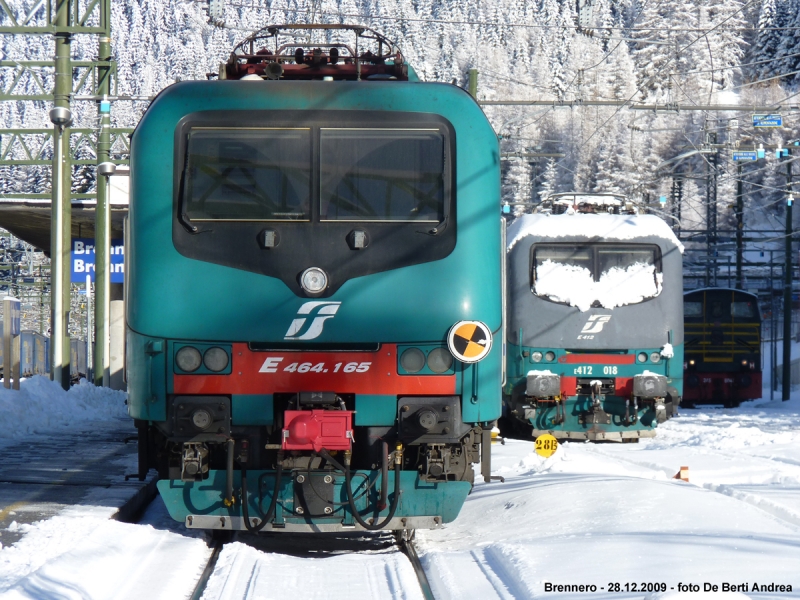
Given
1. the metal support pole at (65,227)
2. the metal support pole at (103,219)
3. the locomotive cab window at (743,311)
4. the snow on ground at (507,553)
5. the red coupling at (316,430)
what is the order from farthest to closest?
the locomotive cab window at (743,311), the metal support pole at (103,219), the metal support pole at (65,227), the red coupling at (316,430), the snow on ground at (507,553)

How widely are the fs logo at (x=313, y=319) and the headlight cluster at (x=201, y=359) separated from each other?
16.7 inches

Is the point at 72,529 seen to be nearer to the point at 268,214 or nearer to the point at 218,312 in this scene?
the point at 218,312

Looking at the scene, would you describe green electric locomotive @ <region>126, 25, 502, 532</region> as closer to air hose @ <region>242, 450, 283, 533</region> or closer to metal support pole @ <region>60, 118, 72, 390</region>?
air hose @ <region>242, 450, 283, 533</region>

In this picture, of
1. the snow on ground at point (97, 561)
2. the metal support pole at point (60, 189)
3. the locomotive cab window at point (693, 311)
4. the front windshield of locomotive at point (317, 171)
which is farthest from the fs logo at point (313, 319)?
the locomotive cab window at point (693, 311)

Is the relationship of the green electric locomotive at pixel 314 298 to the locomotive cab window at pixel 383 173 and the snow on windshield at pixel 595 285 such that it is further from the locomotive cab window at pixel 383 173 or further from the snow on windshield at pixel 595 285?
the snow on windshield at pixel 595 285

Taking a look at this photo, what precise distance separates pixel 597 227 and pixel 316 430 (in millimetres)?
9720

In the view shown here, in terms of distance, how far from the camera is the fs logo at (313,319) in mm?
6844

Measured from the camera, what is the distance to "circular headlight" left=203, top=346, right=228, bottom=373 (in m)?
6.85

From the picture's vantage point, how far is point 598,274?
15.6m

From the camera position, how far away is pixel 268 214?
277 inches

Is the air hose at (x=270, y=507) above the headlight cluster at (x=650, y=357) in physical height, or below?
below

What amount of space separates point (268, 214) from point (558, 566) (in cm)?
285

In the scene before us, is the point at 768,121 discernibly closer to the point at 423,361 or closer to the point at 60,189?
the point at 60,189

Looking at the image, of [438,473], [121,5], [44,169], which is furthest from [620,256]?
[121,5]
